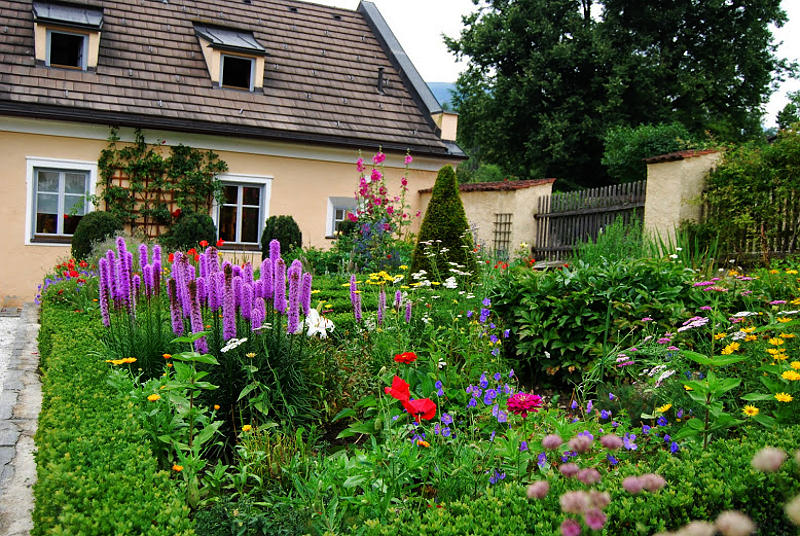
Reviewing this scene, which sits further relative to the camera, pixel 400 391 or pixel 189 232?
pixel 189 232

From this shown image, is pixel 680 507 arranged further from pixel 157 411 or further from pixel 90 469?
pixel 157 411

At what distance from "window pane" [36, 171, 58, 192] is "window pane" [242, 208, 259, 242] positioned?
3351mm

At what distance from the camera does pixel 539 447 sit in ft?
8.55

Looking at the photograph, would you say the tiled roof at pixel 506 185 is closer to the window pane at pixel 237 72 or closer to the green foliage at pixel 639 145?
the window pane at pixel 237 72

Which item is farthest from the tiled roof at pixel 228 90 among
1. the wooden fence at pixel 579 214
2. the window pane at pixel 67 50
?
the wooden fence at pixel 579 214

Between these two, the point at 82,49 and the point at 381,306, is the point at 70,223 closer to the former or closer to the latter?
the point at 82,49

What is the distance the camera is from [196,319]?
144 inches

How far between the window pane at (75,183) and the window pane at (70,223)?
465 millimetres

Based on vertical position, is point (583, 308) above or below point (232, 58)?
below

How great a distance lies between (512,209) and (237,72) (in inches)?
257

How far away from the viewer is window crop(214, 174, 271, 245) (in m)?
12.9

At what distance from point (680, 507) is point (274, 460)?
187 centimetres

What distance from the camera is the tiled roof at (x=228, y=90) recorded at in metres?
11.5

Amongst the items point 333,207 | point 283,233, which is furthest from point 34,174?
point 333,207
